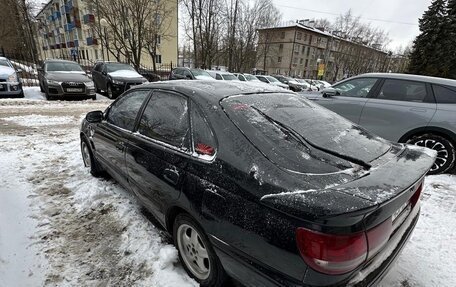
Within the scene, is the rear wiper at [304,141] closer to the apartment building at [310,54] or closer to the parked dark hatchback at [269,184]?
the parked dark hatchback at [269,184]

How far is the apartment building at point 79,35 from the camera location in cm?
3533

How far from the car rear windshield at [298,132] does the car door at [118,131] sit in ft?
4.25

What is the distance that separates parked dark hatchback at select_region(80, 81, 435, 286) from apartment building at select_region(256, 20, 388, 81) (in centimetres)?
5086

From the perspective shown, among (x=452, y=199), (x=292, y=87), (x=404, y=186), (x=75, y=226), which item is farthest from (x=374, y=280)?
(x=292, y=87)

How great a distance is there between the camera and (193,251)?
7.11 feet


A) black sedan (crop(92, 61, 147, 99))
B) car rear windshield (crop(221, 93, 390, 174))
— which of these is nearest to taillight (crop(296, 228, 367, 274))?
car rear windshield (crop(221, 93, 390, 174))

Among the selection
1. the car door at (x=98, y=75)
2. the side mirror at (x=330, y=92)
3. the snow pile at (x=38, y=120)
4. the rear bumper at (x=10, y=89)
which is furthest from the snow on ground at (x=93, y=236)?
the car door at (x=98, y=75)

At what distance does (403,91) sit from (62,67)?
42.6 ft

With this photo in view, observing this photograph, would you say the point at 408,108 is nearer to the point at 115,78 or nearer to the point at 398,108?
the point at 398,108

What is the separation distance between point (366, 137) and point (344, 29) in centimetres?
5437

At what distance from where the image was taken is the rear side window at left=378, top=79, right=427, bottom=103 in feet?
15.4

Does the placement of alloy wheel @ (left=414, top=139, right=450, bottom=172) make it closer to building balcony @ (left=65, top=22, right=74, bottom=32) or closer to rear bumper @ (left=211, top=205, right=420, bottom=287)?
rear bumper @ (left=211, top=205, right=420, bottom=287)

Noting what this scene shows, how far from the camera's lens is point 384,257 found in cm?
166

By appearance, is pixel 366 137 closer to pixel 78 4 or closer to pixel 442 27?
pixel 442 27
